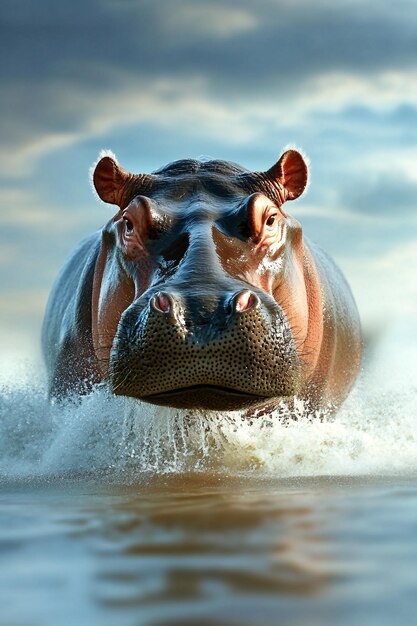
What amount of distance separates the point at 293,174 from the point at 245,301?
221cm

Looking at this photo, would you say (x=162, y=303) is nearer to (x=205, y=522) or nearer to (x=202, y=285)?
(x=202, y=285)

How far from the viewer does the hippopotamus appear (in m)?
4.61

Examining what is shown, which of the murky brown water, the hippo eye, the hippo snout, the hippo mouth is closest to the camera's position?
the murky brown water

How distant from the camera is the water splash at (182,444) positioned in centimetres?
526

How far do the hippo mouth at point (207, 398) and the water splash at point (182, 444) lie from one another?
0.36 metres

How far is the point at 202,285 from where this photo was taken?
4820 millimetres

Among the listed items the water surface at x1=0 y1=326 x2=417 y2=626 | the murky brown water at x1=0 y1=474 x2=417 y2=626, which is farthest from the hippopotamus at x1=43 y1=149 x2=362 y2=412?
the murky brown water at x1=0 y1=474 x2=417 y2=626

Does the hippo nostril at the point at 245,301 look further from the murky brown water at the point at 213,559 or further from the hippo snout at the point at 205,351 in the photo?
the murky brown water at the point at 213,559

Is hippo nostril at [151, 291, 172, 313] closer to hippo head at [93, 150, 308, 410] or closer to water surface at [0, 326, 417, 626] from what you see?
hippo head at [93, 150, 308, 410]

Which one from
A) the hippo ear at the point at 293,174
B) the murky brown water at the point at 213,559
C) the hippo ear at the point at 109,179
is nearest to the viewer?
the murky brown water at the point at 213,559

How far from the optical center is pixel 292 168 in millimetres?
6629

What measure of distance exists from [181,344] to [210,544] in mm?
2186

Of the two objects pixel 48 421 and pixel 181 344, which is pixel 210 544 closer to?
pixel 181 344

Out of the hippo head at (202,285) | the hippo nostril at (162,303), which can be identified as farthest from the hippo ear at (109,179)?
the hippo nostril at (162,303)
